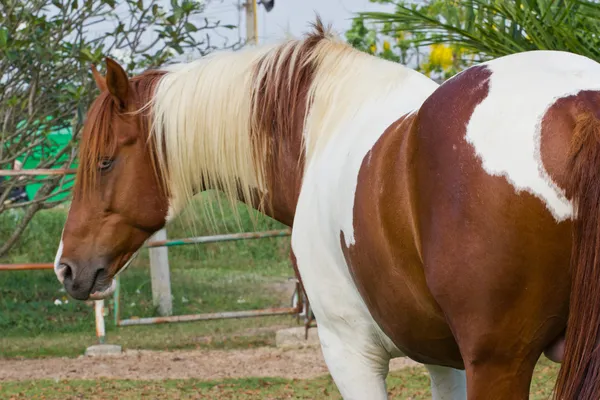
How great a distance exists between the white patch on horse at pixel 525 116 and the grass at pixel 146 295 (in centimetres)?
422

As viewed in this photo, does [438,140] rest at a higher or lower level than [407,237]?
higher

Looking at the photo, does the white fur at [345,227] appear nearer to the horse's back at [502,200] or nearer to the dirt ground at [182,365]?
the horse's back at [502,200]

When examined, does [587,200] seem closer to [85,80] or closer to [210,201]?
A: [210,201]

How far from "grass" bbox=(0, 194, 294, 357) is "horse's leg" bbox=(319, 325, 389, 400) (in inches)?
135

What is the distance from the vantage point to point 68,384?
6.02 metres

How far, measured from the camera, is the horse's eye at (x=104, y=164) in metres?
3.23

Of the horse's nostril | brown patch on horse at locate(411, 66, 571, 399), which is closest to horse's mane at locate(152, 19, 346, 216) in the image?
the horse's nostril

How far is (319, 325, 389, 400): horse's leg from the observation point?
275cm

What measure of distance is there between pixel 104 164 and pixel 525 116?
5.75 ft

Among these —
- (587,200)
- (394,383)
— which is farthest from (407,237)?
(394,383)

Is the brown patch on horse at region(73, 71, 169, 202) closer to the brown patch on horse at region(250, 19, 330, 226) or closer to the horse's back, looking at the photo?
the brown patch on horse at region(250, 19, 330, 226)

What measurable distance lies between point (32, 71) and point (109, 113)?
4.25 metres

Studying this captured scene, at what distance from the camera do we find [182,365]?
22.3ft

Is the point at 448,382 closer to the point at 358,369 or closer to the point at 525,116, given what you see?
the point at 358,369
